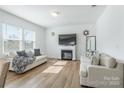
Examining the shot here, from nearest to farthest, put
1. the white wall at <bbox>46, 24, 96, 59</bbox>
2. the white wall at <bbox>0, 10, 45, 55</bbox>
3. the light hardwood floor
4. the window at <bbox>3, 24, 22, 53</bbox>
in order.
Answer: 1. the light hardwood floor
2. the white wall at <bbox>0, 10, 45, 55</bbox>
3. the window at <bbox>3, 24, 22, 53</bbox>
4. the white wall at <bbox>46, 24, 96, 59</bbox>

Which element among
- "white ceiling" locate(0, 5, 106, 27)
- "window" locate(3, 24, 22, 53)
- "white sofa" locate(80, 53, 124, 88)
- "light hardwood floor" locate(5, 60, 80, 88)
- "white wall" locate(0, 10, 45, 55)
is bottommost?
"light hardwood floor" locate(5, 60, 80, 88)

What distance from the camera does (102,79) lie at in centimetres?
268

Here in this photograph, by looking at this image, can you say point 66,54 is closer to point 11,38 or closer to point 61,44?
point 61,44

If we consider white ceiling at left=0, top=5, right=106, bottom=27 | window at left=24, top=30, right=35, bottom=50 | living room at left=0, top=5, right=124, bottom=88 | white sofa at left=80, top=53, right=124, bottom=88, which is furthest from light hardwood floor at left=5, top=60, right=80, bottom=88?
window at left=24, top=30, right=35, bottom=50

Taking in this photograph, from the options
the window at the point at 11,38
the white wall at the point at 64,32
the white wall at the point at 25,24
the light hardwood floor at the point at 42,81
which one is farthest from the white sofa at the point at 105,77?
the white wall at the point at 64,32

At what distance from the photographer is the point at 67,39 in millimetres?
7918

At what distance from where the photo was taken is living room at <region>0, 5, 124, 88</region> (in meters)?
2.86

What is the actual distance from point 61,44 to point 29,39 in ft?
7.64

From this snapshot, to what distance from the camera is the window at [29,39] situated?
653 cm

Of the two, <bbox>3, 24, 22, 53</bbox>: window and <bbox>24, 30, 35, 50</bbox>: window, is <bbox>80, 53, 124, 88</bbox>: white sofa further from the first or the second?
<bbox>24, 30, 35, 50</bbox>: window

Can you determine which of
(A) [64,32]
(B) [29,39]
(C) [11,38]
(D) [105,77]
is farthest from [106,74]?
(A) [64,32]

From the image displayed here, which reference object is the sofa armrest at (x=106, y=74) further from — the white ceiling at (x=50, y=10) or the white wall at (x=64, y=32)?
the white wall at (x=64, y=32)

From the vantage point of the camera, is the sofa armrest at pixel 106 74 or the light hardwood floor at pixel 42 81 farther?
the light hardwood floor at pixel 42 81
